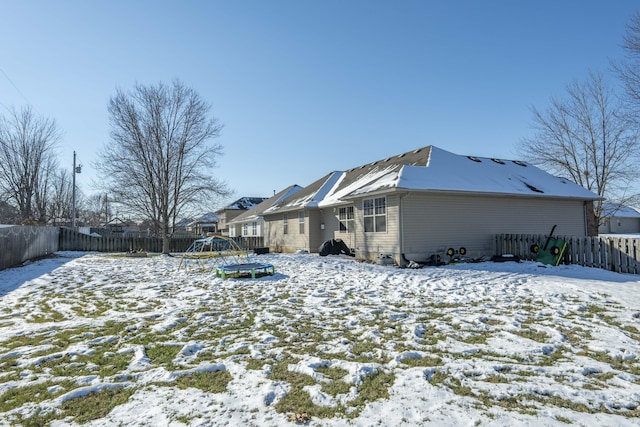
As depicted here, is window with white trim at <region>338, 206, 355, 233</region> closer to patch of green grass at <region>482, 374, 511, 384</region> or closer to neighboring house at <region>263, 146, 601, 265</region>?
neighboring house at <region>263, 146, 601, 265</region>

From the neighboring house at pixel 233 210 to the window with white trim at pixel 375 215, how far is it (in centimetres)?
3643

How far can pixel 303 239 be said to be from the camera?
21.1m

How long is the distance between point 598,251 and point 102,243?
28.6m

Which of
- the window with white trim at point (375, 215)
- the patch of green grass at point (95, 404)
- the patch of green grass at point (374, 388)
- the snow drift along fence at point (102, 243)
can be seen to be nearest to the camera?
the patch of green grass at point (95, 404)

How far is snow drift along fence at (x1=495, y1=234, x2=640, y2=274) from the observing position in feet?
35.0

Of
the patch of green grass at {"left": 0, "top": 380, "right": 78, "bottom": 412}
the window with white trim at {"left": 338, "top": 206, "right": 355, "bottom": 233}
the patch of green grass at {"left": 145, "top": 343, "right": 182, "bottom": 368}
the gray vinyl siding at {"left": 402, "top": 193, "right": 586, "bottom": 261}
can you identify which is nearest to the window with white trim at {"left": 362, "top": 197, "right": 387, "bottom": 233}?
the gray vinyl siding at {"left": 402, "top": 193, "right": 586, "bottom": 261}

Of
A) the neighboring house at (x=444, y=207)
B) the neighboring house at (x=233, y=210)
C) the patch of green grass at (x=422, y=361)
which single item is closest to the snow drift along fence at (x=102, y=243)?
the neighboring house at (x=444, y=207)

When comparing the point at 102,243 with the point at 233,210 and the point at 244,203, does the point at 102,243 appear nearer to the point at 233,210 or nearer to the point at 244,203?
the point at 233,210

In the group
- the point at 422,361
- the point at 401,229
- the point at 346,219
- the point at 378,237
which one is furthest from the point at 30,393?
the point at 346,219

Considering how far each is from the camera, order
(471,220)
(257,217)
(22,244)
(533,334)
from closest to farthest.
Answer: (533,334)
(471,220)
(22,244)
(257,217)

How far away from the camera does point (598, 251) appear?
458 inches

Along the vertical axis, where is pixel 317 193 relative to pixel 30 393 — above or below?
above

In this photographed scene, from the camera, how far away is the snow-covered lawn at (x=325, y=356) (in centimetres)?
304

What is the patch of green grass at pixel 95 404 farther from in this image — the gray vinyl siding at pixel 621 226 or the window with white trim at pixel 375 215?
the gray vinyl siding at pixel 621 226
